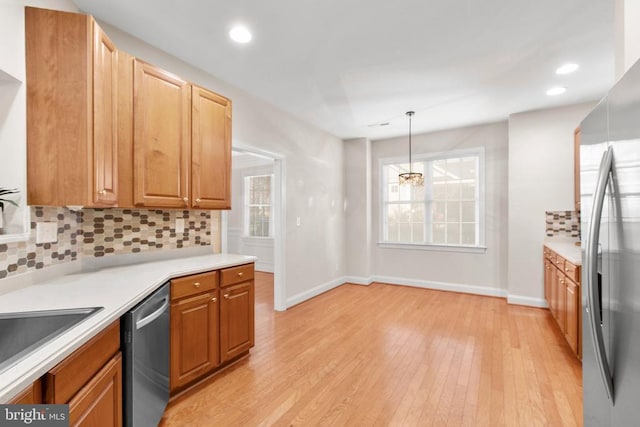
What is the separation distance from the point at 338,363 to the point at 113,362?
1.79 metres

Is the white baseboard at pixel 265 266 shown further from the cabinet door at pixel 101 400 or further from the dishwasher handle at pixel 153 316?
the cabinet door at pixel 101 400

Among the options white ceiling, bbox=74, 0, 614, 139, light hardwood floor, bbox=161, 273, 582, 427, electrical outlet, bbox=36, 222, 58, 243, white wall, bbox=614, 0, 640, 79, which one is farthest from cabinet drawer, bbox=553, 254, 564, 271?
electrical outlet, bbox=36, 222, 58, 243

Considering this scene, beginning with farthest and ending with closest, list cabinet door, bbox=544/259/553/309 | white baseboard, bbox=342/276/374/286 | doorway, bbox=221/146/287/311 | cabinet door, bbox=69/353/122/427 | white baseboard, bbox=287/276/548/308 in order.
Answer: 1. doorway, bbox=221/146/287/311
2. white baseboard, bbox=342/276/374/286
3. white baseboard, bbox=287/276/548/308
4. cabinet door, bbox=544/259/553/309
5. cabinet door, bbox=69/353/122/427

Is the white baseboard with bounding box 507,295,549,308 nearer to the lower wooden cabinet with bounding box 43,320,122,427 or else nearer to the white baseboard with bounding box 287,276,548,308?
the white baseboard with bounding box 287,276,548,308

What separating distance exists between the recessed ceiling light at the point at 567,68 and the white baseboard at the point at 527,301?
2.85 m

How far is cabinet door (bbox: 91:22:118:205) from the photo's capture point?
1.71 metres

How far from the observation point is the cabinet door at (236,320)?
7.75 feet

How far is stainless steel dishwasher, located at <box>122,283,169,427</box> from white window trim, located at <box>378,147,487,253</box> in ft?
13.9

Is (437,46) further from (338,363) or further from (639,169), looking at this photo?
(338,363)

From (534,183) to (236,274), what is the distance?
13.3 ft

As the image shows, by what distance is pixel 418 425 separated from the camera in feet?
6.06

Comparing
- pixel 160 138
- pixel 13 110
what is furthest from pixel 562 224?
pixel 13 110

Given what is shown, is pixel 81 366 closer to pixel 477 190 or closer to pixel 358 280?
pixel 358 280

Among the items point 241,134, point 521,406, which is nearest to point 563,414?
point 521,406
